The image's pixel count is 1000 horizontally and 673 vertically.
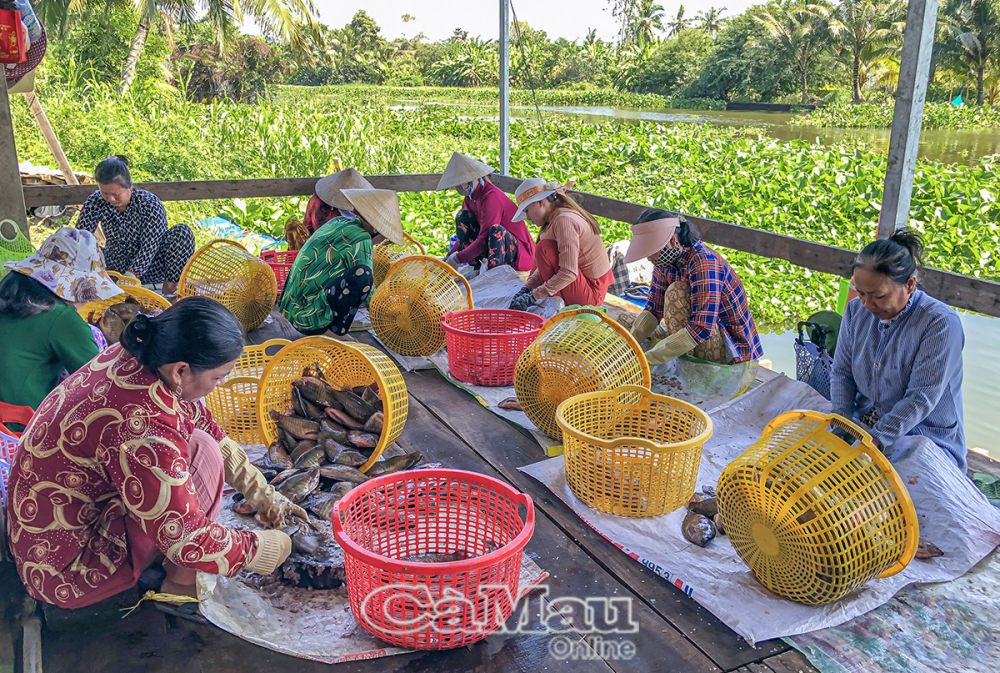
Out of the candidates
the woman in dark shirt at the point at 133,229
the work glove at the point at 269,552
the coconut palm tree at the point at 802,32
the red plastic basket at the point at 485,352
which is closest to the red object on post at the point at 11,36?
the woman in dark shirt at the point at 133,229

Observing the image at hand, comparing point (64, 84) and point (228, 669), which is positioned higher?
point (64, 84)

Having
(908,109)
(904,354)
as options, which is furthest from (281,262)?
(904,354)

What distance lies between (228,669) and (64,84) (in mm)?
15531

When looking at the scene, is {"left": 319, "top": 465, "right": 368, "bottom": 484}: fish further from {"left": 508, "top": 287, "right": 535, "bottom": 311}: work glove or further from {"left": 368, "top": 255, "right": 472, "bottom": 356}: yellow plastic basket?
{"left": 508, "top": 287, "right": 535, "bottom": 311}: work glove

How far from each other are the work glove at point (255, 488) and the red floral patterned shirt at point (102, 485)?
32cm

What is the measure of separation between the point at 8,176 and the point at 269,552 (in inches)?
138

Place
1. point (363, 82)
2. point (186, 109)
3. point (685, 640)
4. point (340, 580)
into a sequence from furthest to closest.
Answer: point (363, 82)
point (186, 109)
point (340, 580)
point (685, 640)

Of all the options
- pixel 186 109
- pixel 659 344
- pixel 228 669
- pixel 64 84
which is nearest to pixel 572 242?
pixel 659 344

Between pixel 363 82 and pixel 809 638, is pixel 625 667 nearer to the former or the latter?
pixel 809 638

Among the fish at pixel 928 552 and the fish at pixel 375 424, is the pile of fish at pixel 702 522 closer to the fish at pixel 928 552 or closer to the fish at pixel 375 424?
the fish at pixel 928 552

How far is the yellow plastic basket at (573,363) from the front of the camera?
2896mm

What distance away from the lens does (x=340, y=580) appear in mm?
2100

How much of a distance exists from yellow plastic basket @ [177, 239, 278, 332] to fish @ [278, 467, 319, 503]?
2037 millimetres

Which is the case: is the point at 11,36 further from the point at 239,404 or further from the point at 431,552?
the point at 431,552
